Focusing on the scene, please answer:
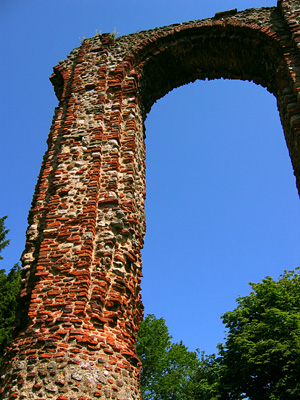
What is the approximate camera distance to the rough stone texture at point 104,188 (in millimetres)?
4320

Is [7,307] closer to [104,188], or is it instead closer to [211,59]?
[104,188]

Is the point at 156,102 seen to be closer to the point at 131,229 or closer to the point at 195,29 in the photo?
the point at 195,29

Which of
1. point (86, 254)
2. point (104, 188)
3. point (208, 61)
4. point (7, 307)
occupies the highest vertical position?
point (208, 61)

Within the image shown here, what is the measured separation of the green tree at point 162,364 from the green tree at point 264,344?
16.3 ft

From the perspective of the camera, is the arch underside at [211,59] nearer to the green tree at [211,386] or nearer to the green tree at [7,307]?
the green tree at [7,307]

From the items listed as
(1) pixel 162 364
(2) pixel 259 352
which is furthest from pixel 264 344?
(1) pixel 162 364

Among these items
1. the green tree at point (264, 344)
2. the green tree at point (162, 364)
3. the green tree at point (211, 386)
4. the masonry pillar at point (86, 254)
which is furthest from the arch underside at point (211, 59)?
the green tree at point (162, 364)

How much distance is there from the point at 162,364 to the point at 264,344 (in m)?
8.55

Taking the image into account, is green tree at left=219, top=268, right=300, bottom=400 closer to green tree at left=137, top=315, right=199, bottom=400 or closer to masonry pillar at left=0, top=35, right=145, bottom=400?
green tree at left=137, top=315, right=199, bottom=400

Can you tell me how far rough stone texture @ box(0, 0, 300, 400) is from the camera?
14.2ft

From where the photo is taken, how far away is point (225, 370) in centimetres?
1305

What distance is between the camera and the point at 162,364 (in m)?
18.9

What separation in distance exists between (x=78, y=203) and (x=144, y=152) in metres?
2.24

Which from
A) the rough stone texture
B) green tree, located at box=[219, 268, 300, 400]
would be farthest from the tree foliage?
the rough stone texture
